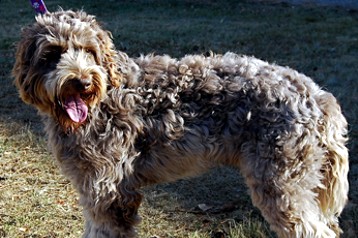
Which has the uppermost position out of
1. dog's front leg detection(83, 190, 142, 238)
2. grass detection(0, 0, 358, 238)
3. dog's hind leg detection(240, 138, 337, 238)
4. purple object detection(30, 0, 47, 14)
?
purple object detection(30, 0, 47, 14)

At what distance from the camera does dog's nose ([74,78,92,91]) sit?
3.68m

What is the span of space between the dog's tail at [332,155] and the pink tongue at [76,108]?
54.6 inches

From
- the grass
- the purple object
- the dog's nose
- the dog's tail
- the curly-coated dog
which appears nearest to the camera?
the dog's nose

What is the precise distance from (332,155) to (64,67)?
1.66 meters

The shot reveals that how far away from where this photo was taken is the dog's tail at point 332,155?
153 inches

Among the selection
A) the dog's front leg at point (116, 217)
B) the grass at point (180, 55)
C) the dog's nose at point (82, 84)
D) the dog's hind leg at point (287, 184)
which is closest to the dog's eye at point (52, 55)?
the dog's nose at point (82, 84)

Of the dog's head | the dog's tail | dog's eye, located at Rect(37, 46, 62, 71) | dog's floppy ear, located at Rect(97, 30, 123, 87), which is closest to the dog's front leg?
the dog's head

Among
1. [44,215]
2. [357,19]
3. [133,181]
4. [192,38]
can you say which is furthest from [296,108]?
[357,19]

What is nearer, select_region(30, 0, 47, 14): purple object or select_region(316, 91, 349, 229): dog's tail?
select_region(316, 91, 349, 229): dog's tail

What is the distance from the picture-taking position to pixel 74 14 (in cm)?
396

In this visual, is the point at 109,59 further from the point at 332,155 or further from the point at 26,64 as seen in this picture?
the point at 332,155

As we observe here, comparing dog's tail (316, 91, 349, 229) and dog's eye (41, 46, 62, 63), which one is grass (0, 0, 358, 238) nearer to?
dog's tail (316, 91, 349, 229)

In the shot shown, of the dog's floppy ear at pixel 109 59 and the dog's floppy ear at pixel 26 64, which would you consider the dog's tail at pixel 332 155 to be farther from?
the dog's floppy ear at pixel 26 64

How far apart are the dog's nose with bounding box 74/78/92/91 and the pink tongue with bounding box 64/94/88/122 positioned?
3.7 inches
